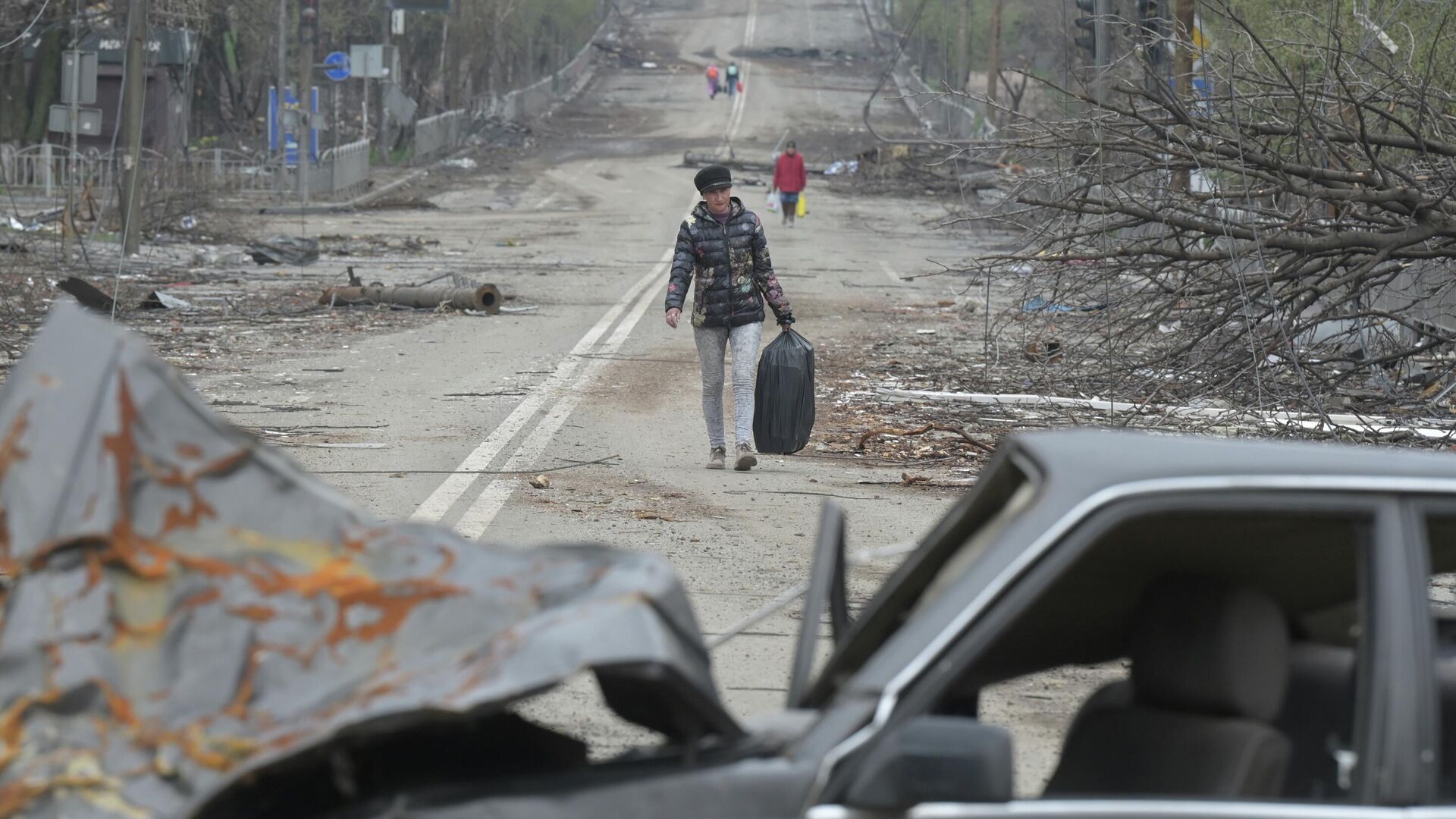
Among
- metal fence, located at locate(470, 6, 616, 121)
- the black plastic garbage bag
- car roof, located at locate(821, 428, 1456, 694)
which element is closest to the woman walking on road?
the black plastic garbage bag

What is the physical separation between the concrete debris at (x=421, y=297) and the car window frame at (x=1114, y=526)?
56.7ft

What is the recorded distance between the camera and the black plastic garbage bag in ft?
33.2

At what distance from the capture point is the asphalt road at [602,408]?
26.0 ft

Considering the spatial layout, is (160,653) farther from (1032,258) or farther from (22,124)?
(22,124)

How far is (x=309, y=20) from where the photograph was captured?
38.9 m

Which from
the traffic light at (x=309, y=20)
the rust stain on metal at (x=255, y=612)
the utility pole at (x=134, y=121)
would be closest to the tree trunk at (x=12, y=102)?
the traffic light at (x=309, y=20)

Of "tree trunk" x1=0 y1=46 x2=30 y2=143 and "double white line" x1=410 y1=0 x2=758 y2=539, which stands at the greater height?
"tree trunk" x1=0 y1=46 x2=30 y2=143

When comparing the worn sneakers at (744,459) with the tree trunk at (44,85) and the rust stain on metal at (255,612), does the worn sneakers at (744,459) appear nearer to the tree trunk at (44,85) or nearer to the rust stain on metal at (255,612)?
the rust stain on metal at (255,612)

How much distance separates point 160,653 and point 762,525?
611 cm

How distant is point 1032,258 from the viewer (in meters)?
10.4

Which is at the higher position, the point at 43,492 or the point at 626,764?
the point at 43,492

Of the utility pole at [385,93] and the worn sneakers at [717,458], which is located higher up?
the utility pole at [385,93]

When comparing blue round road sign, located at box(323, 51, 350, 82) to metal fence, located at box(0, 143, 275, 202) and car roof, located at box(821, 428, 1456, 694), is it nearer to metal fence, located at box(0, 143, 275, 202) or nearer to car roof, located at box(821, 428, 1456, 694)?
metal fence, located at box(0, 143, 275, 202)

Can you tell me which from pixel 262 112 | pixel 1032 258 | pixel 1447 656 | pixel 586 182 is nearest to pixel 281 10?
pixel 586 182
